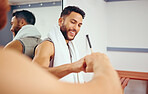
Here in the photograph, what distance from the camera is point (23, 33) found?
106cm

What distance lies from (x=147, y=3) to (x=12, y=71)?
3.29 meters

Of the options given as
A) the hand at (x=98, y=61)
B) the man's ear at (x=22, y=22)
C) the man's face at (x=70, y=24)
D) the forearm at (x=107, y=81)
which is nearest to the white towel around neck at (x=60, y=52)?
the man's face at (x=70, y=24)

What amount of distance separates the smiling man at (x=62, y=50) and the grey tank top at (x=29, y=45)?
5 centimetres

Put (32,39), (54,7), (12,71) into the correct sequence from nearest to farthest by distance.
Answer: (12,71) < (32,39) < (54,7)

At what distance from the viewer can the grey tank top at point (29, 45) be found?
1047 millimetres

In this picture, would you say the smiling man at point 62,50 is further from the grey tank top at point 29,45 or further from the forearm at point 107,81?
the forearm at point 107,81

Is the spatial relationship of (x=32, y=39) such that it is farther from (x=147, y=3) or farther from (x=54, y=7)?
(x=147, y=3)

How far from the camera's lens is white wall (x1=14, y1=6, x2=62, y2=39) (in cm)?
129

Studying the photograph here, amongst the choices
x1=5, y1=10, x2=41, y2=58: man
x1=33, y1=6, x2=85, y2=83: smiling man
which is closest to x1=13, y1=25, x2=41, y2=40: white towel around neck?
x1=5, y1=10, x2=41, y2=58: man

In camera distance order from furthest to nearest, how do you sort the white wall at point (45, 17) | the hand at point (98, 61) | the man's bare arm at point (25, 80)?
the white wall at point (45, 17) < the hand at point (98, 61) < the man's bare arm at point (25, 80)

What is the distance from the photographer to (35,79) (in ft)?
0.71

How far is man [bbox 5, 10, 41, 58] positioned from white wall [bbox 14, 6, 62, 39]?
0.10 metres

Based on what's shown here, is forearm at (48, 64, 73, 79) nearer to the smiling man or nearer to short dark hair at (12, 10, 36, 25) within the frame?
the smiling man

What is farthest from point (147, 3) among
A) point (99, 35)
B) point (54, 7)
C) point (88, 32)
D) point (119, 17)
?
Result: point (54, 7)
